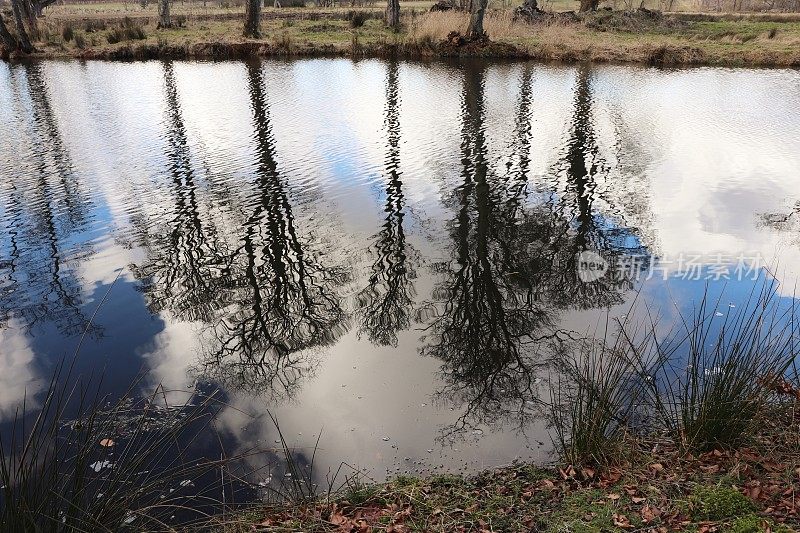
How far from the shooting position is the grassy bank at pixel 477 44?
1006 inches

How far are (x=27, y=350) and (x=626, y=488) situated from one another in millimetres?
6181

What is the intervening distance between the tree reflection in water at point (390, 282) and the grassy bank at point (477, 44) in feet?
57.0

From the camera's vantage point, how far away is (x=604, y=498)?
4.12 meters

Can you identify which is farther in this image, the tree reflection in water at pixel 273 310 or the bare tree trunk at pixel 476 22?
the bare tree trunk at pixel 476 22

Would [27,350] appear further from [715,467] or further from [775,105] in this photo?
[775,105]

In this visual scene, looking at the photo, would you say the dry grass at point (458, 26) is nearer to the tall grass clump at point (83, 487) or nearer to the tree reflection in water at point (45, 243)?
the tree reflection in water at point (45, 243)

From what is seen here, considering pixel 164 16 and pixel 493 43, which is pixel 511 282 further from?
pixel 164 16

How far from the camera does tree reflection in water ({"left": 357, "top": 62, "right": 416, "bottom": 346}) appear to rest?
7168 mm

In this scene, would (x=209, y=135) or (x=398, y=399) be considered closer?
(x=398, y=399)

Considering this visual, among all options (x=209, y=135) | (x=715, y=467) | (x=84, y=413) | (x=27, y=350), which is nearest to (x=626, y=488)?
(x=715, y=467)

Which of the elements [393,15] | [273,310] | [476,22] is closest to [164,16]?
[393,15]

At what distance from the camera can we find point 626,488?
4.20 meters

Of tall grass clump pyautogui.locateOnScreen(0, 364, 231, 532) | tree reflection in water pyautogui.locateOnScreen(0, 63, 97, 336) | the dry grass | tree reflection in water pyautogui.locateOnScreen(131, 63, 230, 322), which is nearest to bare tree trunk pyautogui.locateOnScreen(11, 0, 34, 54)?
tree reflection in water pyautogui.locateOnScreen(0, 63, 97, 336)

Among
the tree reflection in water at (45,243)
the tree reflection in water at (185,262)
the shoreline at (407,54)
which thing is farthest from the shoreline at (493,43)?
the tree reflection in water at (185,262)
